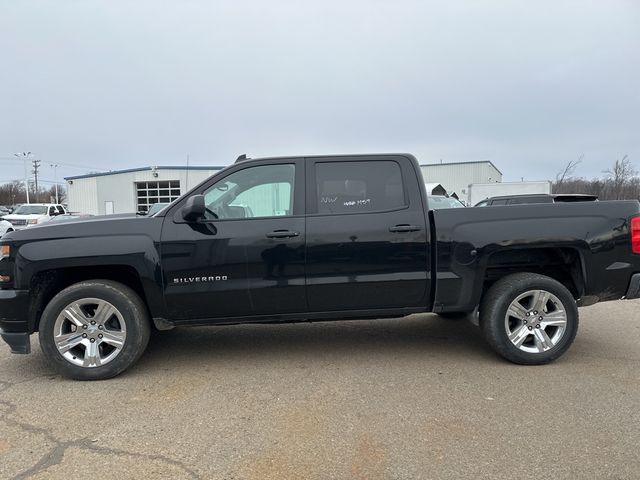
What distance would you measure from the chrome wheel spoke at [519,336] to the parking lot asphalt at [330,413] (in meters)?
0.24

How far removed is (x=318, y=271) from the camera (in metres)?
4.29

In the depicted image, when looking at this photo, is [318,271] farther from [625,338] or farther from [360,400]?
[625,338]

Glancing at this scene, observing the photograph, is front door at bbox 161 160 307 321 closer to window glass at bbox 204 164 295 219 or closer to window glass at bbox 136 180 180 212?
window glass at bbox 204 164 295 219

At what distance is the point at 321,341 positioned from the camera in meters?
5.20

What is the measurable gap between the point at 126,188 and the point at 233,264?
37205 mm

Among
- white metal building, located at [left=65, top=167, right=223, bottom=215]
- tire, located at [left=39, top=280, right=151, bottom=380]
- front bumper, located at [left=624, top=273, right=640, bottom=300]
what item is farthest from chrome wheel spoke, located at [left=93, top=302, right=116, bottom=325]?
white metal building, located at [left=65, top=167, right=223, bottom=215]

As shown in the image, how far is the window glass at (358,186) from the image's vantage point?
4418mm

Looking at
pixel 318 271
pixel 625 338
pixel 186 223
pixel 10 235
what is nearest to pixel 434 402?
pixel 318 271

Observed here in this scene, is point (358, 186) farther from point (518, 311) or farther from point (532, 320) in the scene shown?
point (532, 320)

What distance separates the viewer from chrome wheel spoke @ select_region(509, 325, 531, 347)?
4379 millimetres

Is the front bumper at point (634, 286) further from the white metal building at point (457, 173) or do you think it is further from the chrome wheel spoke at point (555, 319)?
the white metal building at point (457, 173)

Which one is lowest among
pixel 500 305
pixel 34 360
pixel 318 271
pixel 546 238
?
pixel 34 360

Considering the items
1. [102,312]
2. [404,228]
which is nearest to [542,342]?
[404,228]

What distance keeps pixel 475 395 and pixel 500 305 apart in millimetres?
951
